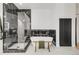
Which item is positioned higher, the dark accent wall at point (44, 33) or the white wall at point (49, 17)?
the white wall at point (49, 17)

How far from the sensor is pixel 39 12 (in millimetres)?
3852

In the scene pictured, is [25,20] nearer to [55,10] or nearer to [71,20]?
[55,10]

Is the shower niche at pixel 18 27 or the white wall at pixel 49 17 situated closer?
the shower niche at pixel 18 27

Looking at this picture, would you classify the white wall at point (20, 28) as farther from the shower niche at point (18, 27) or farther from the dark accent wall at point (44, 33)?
the dark accent wall at point (44, 33)

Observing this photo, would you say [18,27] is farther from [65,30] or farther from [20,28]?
[65,30]

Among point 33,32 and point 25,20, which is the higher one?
point 25,20

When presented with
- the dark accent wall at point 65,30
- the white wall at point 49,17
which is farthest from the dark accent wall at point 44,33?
the dark accent wall at point 65,30

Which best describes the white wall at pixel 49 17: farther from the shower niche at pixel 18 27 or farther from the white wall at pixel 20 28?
the white wall at pixel 20 28

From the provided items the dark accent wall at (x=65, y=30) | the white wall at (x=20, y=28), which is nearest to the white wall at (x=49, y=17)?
the dark accent wall at (x=65, y=30)

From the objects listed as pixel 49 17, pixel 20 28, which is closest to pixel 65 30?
pixel 49 17
